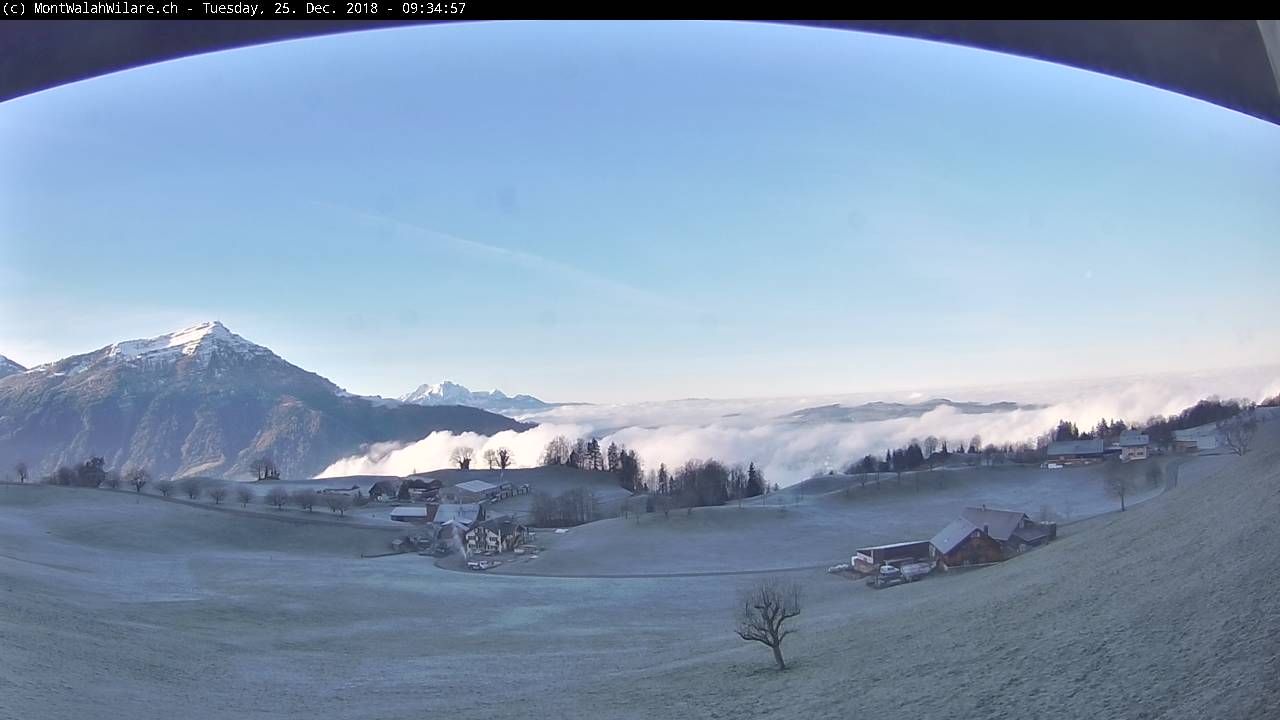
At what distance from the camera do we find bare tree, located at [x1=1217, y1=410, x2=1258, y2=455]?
1253 centimetres

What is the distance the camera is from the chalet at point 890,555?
13875 millimetres

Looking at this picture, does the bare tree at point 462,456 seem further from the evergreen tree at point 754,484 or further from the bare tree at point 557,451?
the evergreen tree at point 754,484

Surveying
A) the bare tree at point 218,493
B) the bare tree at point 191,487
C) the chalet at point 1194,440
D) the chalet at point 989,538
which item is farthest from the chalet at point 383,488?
the chalet at point 1194,440

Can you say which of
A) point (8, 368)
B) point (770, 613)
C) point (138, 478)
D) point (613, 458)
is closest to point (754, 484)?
point (613, 458)

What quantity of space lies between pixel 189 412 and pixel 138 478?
6.08 m

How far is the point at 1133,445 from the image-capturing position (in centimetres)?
1596

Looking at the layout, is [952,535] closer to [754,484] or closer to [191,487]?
[754,484]

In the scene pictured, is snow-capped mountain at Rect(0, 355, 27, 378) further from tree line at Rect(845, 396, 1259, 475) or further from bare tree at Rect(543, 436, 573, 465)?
tree line at Rect(845, 396, 1259, 475)

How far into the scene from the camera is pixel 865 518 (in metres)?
17.3

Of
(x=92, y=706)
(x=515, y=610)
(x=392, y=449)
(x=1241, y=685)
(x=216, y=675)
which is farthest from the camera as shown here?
(x=392, y=449)

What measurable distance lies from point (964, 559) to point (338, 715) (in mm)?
10781

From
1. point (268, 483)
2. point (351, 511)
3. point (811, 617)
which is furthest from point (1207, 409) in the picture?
point (268, 483)
